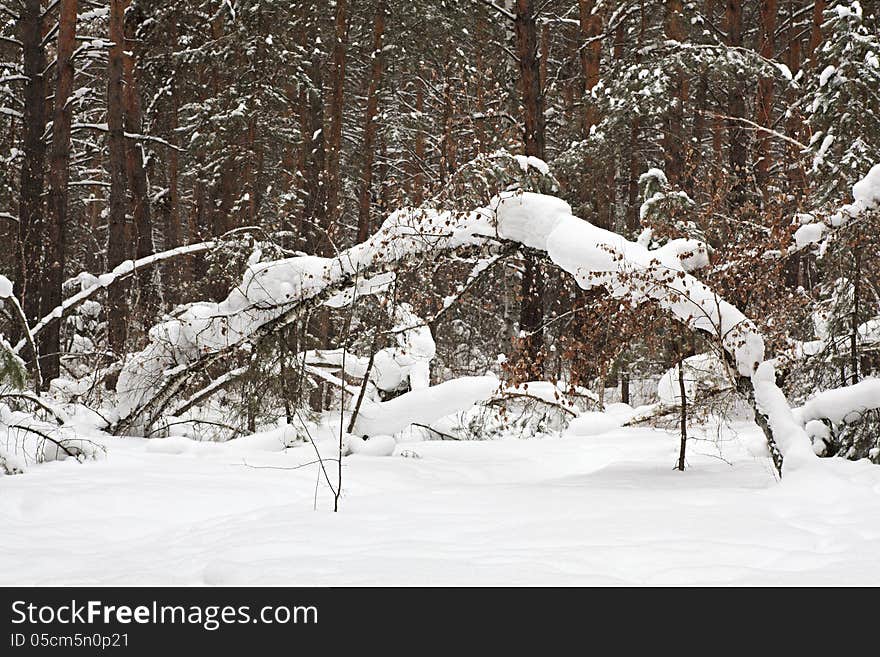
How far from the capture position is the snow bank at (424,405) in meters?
6.65

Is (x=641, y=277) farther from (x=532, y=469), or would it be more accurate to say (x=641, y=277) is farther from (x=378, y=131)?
(x=378, y=131)

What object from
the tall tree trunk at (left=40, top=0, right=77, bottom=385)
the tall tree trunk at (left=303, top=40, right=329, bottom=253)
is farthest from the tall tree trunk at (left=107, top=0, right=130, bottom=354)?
the tall tree trunk at (left=303, top=40, right=329, bottom=253)

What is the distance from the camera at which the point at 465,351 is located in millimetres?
15812

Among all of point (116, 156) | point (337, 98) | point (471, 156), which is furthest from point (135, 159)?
point (471, 156)

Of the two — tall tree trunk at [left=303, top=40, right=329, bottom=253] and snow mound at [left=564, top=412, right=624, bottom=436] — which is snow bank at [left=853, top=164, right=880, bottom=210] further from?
tall tree trunk at [left=303, top=40, right=329, bottom=253]

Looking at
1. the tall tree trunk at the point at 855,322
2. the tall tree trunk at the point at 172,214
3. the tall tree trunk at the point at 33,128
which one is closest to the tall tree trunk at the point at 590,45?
the tall tree trunk at the point at 172,214

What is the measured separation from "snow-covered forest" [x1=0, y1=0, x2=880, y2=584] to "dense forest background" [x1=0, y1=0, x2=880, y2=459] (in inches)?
2.6

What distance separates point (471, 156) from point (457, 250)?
461 centimetres

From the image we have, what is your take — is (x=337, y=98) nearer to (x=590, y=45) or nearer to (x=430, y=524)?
(x=590, y=45)

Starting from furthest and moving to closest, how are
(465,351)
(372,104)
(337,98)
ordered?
(465,351)
(372,104)
(337,98)

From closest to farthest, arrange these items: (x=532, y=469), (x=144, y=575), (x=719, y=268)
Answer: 1. (x=144, y=575)
2. (x=719, y=268)
3. (x=532, y=469)
